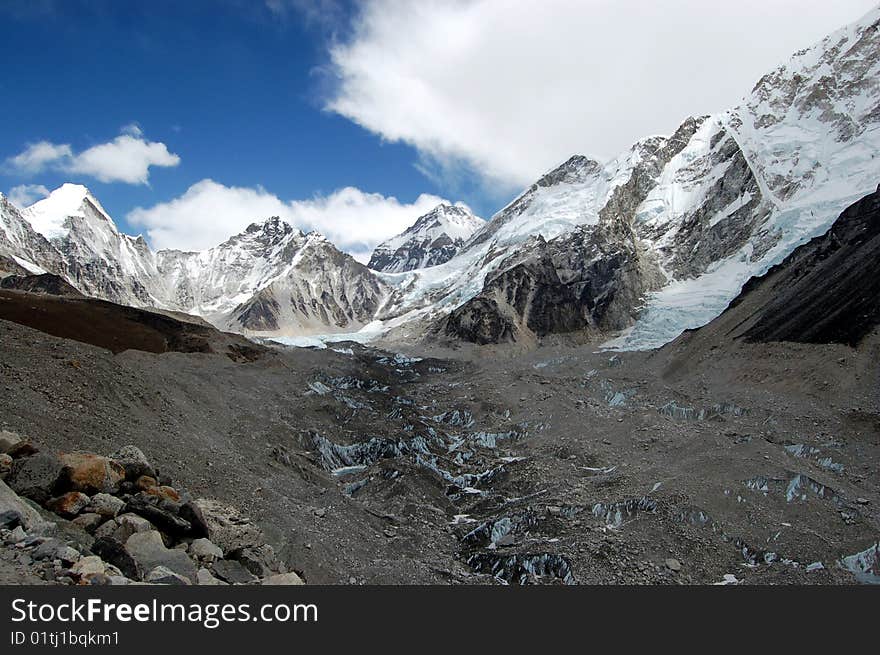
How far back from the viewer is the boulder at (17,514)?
36.0 feet

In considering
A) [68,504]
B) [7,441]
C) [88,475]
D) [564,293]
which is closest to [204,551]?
[68,504]

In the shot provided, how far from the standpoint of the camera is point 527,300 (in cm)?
12912

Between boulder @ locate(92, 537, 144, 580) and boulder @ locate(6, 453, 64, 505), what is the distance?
280 centimetres

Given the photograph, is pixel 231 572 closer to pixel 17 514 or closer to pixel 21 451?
pixel 17 514

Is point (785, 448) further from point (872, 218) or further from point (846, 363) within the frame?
point (872, 218)

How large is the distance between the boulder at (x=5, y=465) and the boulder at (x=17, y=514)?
150 centimetres

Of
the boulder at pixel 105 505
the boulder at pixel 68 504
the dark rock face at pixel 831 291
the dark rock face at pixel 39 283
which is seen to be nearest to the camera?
the boulder at pixel 68 504

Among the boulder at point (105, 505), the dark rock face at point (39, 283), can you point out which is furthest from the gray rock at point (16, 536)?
the dark rock face at point (39, 283)

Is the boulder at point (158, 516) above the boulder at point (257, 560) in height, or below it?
above

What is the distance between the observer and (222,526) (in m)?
16.6

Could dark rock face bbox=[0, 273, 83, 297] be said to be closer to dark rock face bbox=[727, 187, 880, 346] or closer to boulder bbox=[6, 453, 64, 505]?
boulder bbox=[6, 453, 64, 505]

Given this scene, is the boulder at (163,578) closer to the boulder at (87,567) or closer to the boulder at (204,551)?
the boulder at (87,567)

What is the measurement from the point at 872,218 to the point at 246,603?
72.3 meters

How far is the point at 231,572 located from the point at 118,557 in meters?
3.41
